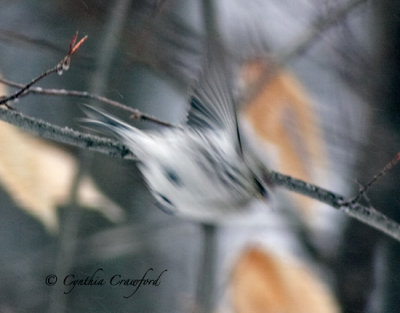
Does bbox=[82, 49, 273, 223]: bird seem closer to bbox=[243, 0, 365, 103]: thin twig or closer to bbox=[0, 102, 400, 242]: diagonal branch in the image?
bbox=[0, 102, 400, 242]: diagonal branch

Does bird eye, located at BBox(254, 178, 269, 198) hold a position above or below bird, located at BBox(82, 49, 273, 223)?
below

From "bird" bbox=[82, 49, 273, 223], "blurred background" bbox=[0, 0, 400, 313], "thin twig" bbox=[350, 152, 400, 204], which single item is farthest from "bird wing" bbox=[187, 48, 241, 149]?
"blurred background" bbox=[0, 0, 400, 313]

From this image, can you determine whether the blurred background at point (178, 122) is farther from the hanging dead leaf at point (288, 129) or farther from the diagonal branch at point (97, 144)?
the diagonal branch at point (97, 144)

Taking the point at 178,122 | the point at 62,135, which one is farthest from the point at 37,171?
the point at 62,135

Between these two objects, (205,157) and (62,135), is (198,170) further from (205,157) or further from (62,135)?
(62,135)

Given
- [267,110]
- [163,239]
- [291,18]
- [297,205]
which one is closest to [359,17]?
[291,18]

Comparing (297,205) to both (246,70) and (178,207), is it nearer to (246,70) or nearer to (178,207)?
(246,70)
